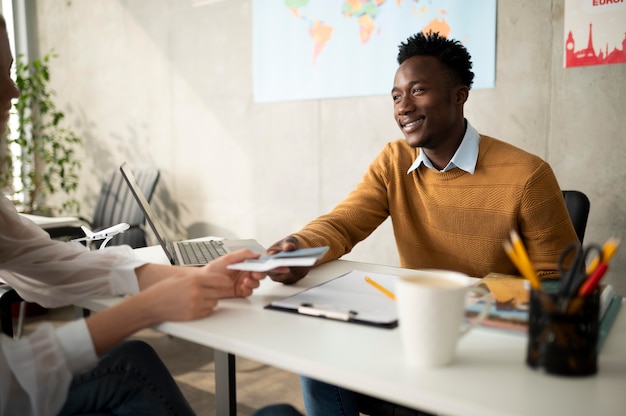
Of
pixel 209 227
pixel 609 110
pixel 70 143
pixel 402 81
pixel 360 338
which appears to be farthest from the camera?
pixel 70 143

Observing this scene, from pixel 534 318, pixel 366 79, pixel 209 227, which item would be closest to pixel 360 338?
pixel 534 318

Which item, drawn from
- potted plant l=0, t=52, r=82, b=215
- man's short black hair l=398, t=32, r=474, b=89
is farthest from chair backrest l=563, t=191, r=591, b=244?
potted plant l=0, t=52, r=82, b=215

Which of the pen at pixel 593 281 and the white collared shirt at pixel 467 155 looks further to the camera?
the white collared shirt at pixel 467 155

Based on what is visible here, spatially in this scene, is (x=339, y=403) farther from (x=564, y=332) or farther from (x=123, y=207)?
(x=123, y=207)

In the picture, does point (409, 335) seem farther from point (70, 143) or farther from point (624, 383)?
point (70, 143)

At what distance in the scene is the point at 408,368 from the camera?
758mm

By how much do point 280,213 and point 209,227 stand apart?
2.04ft

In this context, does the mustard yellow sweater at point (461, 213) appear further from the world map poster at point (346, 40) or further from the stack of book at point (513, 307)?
the world map poster at point (346, 40)

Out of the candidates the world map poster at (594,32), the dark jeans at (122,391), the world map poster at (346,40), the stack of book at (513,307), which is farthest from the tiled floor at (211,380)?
the world map poster at (594,32)

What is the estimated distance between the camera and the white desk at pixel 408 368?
67 centimetres

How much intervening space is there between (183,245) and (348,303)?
0.79 m

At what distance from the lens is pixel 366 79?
114 inches

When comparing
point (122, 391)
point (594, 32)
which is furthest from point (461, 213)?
point (594, 32)

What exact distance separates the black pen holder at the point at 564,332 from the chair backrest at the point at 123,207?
3.01 m
